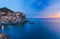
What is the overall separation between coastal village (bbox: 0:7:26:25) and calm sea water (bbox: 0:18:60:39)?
8 centimetres

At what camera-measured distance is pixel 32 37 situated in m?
1.84

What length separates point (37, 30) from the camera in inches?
73.3

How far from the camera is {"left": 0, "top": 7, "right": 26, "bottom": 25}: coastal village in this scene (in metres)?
1.84

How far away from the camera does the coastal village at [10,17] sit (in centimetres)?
184

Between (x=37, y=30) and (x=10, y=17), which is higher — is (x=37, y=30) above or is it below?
below

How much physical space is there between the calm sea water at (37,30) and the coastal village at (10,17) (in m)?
0.08

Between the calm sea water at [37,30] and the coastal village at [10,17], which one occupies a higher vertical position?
the coastal village at [10,17]

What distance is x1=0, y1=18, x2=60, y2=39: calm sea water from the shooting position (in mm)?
1831

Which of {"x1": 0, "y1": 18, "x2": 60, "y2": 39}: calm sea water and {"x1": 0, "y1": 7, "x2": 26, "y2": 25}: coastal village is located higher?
{"x1": 0, "y1": 7, "x2": 26, "y2": 25}: coastal village

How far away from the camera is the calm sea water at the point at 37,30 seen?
183cm

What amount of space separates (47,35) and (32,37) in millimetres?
224

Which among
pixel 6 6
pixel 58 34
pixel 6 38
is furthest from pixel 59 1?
pixel 6 38

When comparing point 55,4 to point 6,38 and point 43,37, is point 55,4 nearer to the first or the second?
point 43,37

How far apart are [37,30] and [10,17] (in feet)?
1.47
